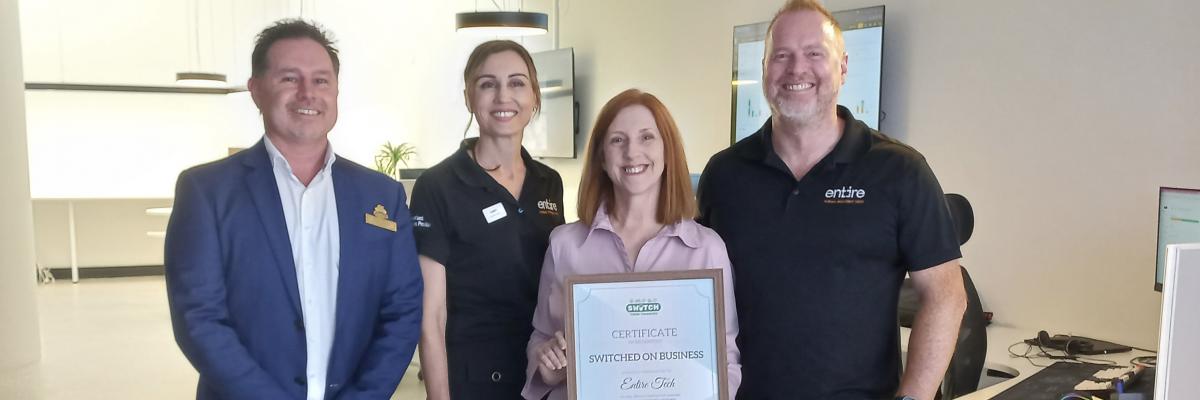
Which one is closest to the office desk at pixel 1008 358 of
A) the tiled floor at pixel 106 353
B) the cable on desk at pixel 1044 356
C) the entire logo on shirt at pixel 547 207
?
the cable on desk at pixel 1044 356

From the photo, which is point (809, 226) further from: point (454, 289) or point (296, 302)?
point (296, 302)

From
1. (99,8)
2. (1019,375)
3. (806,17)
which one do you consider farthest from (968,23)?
(99,8)

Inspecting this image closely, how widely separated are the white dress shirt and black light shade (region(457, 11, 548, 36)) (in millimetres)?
4631

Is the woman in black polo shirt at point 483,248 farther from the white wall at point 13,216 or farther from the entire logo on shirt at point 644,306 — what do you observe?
the white wall at point 13,216

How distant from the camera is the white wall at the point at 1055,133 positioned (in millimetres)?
3471

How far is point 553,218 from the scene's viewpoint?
2.32 meters

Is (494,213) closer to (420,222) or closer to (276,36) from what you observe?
(420,222)

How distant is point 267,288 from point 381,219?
0.90 feet

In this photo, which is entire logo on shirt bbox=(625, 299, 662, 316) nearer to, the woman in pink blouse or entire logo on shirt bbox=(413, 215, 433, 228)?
the woman in pink blouse

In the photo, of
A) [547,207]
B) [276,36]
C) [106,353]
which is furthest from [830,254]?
[106,353]

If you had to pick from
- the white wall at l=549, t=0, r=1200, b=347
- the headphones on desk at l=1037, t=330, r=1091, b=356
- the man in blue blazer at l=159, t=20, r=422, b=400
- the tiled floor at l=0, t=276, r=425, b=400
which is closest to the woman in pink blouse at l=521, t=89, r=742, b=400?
the man in blue blazer at l=159, t=20, r=422, b=400

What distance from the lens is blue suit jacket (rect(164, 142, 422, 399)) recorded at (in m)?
1.78

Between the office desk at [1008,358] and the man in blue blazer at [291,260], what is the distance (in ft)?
5.80

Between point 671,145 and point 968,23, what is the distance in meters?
2.71
